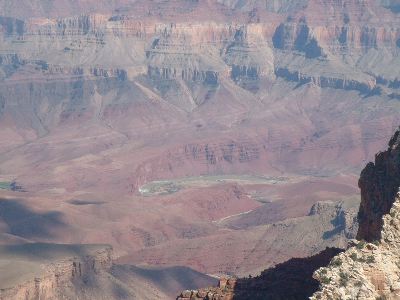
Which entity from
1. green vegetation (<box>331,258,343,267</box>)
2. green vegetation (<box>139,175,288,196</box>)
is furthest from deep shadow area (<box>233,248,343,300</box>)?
green vegetation (<box>139,175,288,196</box>)

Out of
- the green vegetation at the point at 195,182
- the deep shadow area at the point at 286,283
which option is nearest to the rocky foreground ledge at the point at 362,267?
the deep shadow area at the point at 286,283

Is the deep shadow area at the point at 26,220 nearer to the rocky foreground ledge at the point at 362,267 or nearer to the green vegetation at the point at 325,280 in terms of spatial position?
the rocky foreground ledge at the point at 362,267

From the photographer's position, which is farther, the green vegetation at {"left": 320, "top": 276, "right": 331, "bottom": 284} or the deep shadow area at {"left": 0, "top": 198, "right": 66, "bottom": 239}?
the deep shadow area at {"left": 0, "top": 198, "right": 66, "bottom": 239}

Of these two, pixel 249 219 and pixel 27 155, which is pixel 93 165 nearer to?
pixel 27 155

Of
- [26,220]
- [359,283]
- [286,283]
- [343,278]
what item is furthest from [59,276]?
[359,283]

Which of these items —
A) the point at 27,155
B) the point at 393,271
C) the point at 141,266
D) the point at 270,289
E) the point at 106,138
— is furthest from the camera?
the point at 106,138

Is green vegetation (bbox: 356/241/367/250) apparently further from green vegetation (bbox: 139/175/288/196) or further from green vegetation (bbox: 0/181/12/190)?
green vegetation (bbox: 0/181/12/190)

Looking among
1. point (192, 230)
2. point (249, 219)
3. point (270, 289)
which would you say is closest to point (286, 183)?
point (249, 219)

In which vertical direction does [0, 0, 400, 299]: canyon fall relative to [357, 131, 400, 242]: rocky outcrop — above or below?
below
